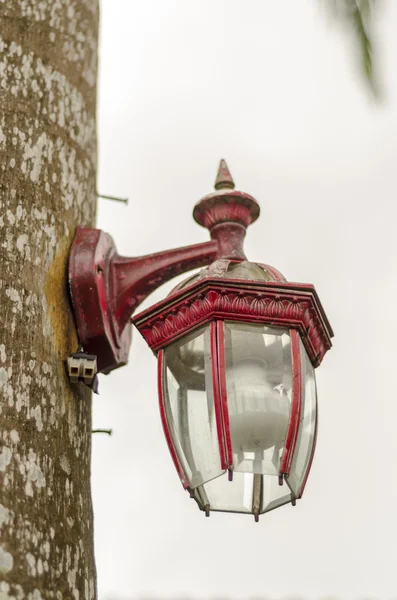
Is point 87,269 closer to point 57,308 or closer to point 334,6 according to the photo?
point 57,308

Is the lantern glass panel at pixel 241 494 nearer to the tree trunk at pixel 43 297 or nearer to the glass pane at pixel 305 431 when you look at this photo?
the glass pane at pixel 305 431

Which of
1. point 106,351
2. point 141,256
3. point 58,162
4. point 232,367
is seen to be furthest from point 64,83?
point 232,367

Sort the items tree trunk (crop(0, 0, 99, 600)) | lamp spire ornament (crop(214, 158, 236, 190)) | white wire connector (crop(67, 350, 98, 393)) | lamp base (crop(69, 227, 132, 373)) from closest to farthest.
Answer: tree trunk (crop(0, 0, 99, 600))
white wire connector (crop(67, 350, 98, 393))
lamp base (crop(69, 227, 132, 373))
lamp spire ornament (crop(214, 158, 236, 190))

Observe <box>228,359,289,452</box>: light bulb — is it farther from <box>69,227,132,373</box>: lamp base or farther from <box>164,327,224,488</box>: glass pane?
<box>69,227,132,373</box>: lamp base

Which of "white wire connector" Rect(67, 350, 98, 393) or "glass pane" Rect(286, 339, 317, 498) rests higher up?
"white wire connector" Rect(67, 350, 98, 393)

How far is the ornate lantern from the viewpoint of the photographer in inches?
94.4

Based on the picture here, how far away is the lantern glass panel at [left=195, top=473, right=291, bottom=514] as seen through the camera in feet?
8.39

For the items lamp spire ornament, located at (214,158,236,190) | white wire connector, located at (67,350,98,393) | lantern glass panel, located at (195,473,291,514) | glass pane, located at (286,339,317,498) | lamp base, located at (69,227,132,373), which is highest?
lamp spire ornament, located at (214,158,236,190)

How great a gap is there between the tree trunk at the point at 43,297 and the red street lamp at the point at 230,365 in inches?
6.0

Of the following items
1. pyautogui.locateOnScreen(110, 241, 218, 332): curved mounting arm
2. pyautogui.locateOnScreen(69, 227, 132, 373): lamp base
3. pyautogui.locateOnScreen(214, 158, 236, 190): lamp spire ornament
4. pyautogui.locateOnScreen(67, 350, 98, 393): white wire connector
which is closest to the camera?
pyautogui.locateOnScreen(67, 350, 98, 393): white wire connector

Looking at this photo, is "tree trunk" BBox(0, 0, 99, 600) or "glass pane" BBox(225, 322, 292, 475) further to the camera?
"glass pane" BBox(225, 322, 292, 475)

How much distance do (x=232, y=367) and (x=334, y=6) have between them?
0.87m

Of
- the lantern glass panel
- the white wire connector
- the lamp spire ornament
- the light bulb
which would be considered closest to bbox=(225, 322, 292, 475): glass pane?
the light bulb

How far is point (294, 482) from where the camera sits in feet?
8.04
